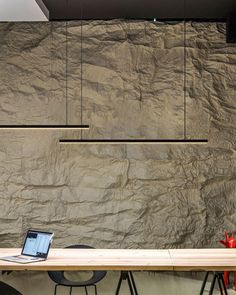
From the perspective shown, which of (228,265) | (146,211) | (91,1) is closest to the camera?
(228,265)

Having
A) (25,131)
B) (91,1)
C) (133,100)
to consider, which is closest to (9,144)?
(25,131)

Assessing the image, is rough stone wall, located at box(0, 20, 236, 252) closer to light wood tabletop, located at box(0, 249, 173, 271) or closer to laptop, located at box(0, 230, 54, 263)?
light wood tabletop, located at box(0, 249, 173, 271)

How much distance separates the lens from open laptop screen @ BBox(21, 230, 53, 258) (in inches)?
185

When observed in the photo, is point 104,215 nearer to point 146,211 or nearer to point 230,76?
point 146,211

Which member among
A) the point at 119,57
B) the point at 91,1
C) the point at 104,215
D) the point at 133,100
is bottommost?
the point at 104,215

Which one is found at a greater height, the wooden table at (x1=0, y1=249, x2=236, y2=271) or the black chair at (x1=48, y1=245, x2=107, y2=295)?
the wooden table at (x1=0, y1=249, x2=236, y2=271)

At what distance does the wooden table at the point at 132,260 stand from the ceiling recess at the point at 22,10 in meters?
2.49

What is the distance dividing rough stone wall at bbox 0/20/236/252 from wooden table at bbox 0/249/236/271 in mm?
2047

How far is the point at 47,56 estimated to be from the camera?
7.36 meters

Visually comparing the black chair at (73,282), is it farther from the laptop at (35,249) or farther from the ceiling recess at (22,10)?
the ceiling recess at (22,10)

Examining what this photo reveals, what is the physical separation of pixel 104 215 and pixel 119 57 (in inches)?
83.8

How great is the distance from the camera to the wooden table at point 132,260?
14.2ft

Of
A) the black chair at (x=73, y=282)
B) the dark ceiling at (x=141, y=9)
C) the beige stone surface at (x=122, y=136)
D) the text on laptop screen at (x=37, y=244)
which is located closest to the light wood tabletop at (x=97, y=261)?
the text on laptop screen at (x=37, y=244)

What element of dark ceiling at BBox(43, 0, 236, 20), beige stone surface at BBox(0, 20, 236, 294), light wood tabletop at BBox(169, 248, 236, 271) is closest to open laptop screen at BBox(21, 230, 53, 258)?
light wood tabletop at BBox(169, 248, 236, 271)
